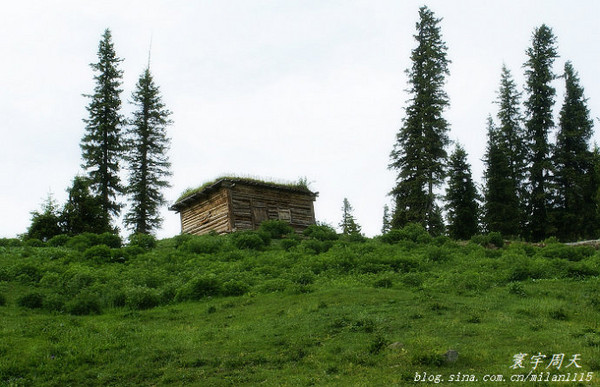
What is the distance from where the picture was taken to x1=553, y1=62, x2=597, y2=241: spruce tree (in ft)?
132

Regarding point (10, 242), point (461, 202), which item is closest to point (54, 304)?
point (10, 242)

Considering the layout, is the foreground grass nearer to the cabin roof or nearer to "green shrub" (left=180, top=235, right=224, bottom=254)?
"green shrub" (left=180, top=235, right=224, bottom=254)

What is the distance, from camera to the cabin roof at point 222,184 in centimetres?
3406

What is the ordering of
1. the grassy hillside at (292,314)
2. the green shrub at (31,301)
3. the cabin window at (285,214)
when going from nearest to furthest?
the grassy hillside at (292,314), the green shrub at (31,301), the cabin window at (285,214)

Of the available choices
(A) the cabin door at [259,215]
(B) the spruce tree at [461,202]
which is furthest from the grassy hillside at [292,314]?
(B) the spruce tree at [461,202]

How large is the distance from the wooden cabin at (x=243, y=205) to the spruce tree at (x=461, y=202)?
35.8ft

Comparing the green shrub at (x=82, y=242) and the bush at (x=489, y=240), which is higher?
the green shrub at (x=82, y=242)

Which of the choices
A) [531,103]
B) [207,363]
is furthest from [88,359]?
[531,103]

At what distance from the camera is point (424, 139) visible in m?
39.4

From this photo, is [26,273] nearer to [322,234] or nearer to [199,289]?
[199,289]

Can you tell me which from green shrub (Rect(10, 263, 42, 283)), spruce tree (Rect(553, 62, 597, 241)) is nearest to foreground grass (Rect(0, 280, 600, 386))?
green shrub (Rect(10, 263, 42, 283))

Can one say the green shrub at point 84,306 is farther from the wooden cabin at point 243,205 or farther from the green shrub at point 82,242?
the wooden cabin at point 243,205

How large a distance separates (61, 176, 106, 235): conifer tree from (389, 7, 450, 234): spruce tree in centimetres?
2039

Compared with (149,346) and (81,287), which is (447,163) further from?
(149,346)
